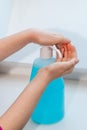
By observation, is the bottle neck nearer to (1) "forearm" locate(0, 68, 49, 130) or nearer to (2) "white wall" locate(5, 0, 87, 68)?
(1) "forearm" locate(0, 68, 49, 130)

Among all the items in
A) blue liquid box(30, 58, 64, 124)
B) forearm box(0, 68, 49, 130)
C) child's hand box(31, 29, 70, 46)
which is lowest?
blue liquid box(30, 58, 64, 124)

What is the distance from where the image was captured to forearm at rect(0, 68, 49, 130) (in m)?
0.55

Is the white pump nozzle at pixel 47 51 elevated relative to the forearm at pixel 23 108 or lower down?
elevated

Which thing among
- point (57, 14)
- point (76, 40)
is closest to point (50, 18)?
point (57, 14)

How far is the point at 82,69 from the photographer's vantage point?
99 cm

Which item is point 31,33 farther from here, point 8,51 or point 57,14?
point 57,14

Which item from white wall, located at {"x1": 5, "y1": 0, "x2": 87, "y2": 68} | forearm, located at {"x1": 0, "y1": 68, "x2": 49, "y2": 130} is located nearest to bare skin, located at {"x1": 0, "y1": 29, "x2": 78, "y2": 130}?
forearm, located at {"x1": 0, "y1": 68, "x2": 49, "y2": 130}

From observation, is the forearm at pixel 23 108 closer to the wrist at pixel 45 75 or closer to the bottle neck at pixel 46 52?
the wrist at pixel 45 75

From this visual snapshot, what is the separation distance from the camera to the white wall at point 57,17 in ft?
3.45

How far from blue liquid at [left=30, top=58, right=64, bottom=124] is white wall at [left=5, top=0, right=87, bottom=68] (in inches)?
12.5

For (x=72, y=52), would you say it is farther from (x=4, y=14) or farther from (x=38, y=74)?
(x=4, y=14)

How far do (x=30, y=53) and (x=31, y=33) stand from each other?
32cm

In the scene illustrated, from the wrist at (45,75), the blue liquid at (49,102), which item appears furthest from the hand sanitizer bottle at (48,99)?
the wrist at (45,75)

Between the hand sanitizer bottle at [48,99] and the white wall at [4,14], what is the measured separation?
0.41 meters
